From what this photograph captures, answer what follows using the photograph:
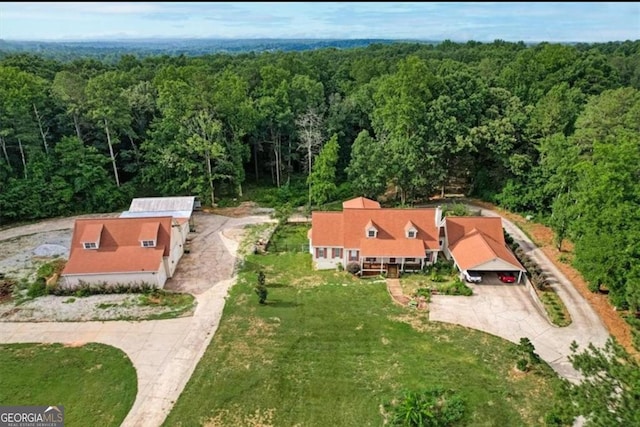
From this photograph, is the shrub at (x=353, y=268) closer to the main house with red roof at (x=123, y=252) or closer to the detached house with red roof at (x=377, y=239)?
the detached house with red roof at (x=377, y=239)

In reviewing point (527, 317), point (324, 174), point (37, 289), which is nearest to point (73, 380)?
point (37, 289)

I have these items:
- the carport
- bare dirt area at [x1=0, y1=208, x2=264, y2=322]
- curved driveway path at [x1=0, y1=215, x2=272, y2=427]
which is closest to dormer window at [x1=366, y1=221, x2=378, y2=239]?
the carport

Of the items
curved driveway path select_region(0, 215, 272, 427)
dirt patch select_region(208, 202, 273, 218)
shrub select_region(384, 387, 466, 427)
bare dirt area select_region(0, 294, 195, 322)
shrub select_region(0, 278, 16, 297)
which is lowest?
dirt patch select_region(208, 202, 273, 218)

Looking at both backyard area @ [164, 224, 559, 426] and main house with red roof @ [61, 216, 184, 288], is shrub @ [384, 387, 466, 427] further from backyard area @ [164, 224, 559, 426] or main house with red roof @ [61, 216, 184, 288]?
main house with red roof @ [61, 216, 184, 288]

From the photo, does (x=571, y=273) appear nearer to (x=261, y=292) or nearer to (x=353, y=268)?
(x=353, y=268)

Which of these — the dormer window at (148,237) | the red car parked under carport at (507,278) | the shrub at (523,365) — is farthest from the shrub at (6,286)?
the red car parked under carport at (507,278)

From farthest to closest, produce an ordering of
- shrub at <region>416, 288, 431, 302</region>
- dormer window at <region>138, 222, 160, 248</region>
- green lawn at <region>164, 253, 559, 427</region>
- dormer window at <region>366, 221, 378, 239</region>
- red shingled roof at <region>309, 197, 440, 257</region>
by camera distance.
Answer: dormer window at <region>366, 221, 378, 239</region> < red shingled roof at <region>309, 197, 440, 257</region> < dormer window at <region>138, 222, 160, 248</region> < shrub at <region>416, 288, 431, 302</region> < green lawn at <region>164, 253, 559, 427</region>
